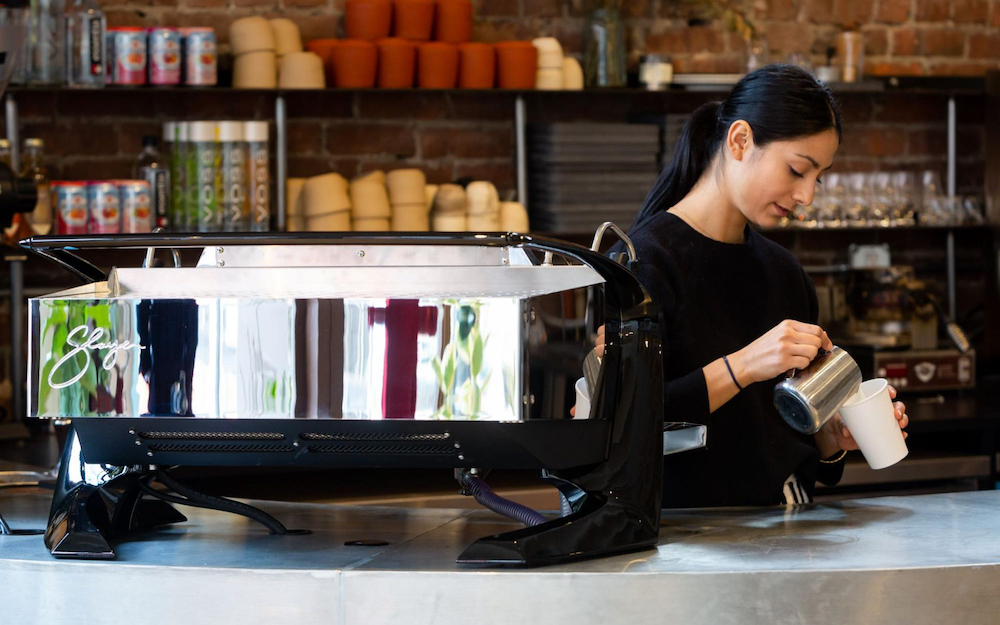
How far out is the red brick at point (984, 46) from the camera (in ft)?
12.8

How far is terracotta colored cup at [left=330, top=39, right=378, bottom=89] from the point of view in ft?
10.4

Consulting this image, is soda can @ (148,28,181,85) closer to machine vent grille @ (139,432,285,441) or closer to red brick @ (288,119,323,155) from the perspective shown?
red brick @ (288,119,323,155)

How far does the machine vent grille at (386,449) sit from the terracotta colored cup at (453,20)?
2281 mm

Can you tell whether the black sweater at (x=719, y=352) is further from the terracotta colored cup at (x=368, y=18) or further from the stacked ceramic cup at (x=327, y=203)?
the terracotta colored cup at (x=368, y=18)

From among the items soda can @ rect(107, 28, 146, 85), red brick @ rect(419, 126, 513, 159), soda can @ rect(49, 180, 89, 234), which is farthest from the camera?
red brick @ rect(419, 126, 513, 159)

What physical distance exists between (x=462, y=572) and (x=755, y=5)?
116 inches

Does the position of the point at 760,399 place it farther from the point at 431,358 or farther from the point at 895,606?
the point at 431,358

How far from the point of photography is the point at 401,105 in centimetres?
344

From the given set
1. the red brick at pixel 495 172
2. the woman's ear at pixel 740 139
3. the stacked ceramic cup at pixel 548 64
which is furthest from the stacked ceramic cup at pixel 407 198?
the woman's ear at pixel 740 139

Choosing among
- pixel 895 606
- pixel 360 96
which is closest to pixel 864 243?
pixel 360 96

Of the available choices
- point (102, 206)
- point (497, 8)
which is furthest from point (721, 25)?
point (102, 206)

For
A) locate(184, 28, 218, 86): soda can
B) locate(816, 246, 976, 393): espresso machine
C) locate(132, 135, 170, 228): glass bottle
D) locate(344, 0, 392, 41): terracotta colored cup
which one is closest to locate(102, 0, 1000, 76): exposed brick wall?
locate(344, 0, 392, 41): terracotta colored cup

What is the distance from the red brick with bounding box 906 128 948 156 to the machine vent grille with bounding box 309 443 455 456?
3.09m

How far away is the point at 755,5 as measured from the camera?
3.70 metres
